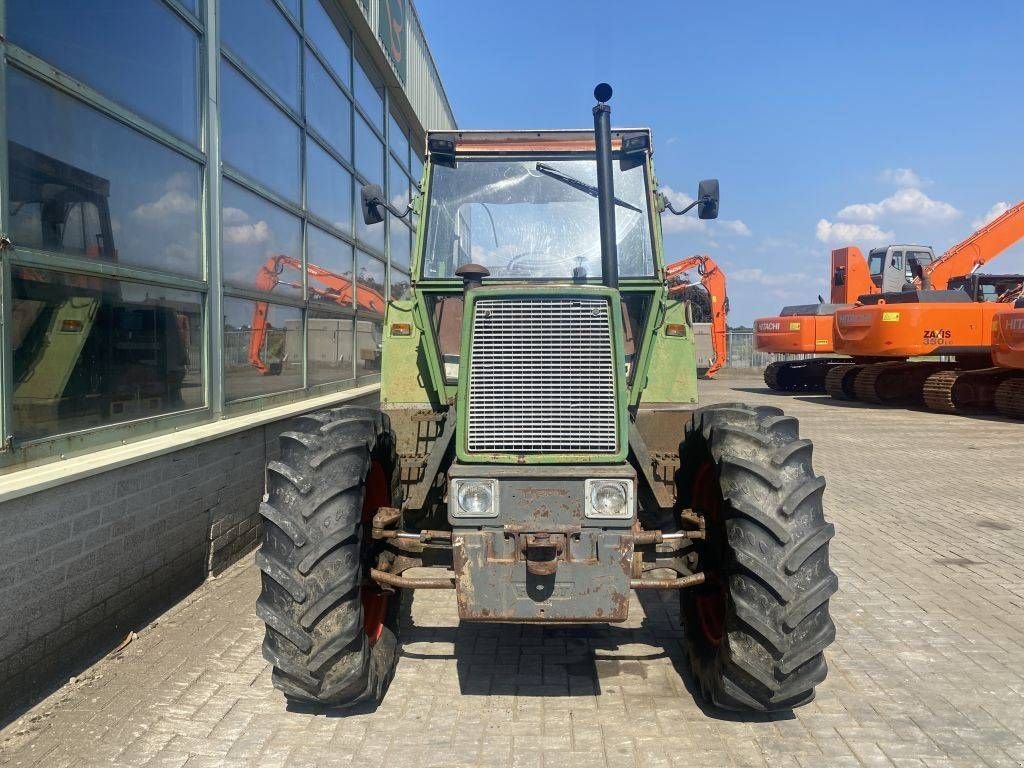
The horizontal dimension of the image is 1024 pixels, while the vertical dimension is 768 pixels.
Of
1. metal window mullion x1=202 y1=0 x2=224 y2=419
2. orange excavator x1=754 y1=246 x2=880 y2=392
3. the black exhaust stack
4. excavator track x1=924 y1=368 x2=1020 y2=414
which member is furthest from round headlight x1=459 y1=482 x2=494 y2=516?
orange excavator x1=754 y1=246 x2=880 y2=392

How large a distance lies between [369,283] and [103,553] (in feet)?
26.2

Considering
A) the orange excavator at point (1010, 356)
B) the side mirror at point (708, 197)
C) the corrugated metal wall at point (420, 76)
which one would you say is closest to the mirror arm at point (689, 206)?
the side mirror at point (708, 197)

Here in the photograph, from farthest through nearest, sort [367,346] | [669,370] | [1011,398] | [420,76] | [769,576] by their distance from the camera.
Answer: [420,76] → [1011,398] → [367,346] → [669,370] → [769,576]

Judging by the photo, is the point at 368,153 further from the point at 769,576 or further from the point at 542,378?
the point at 769,576

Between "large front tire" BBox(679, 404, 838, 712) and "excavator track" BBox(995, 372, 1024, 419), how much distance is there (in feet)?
46.4

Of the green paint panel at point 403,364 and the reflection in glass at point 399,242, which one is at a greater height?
the reflection in glass at point 399,242

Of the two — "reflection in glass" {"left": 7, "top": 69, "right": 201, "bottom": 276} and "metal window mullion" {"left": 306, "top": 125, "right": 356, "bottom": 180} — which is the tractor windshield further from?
"metal window mullion" {"left": 306, "top": 125, "right": 356, "bottom": 180}

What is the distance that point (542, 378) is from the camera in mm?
3750

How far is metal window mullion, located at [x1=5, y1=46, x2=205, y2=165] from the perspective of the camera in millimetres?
3857

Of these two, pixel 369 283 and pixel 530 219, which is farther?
pixel 369 283

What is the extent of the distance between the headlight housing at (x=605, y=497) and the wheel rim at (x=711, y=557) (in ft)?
1.55

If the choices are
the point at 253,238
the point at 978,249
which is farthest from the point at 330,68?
the point at 978,249

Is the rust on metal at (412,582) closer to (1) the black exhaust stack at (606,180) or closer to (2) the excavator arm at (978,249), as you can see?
(1) the black exhaust stack at (606,180)

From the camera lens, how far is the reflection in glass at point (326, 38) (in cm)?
891
